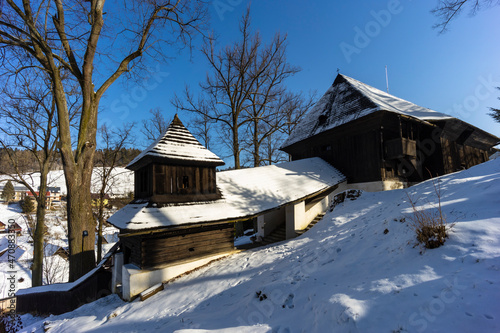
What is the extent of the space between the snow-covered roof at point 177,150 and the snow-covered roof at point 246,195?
6.26ft

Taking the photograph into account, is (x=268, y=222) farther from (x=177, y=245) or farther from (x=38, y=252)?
(x=38, y=252)

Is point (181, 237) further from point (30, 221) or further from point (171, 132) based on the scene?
point (30, 221)

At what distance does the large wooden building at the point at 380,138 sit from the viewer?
14305 millimetres

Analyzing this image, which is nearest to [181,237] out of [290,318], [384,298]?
[290,318]

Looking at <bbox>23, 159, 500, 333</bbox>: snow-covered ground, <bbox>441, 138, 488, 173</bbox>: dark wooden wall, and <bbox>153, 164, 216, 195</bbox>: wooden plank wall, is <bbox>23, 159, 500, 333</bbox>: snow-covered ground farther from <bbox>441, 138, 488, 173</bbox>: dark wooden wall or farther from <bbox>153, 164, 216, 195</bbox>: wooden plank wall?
<bbox>441, 138, 488, 173</bbox>: dark wooden wall

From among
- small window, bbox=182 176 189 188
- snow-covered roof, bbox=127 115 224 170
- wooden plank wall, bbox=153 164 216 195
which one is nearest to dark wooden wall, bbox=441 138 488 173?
snow-covered roof, bbox=127 115 224 170

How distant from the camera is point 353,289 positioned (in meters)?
3.80

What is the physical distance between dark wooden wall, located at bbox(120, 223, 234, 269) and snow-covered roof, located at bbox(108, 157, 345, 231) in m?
0.65

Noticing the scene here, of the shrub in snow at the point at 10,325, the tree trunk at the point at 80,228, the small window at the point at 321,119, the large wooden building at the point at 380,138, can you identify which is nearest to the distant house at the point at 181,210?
the tree trunk at the point at 80,228

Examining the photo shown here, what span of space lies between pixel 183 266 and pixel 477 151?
1104 inches

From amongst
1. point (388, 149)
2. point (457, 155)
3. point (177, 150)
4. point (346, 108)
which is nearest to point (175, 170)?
point (177, 150)

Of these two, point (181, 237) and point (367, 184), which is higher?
point (367, 184)

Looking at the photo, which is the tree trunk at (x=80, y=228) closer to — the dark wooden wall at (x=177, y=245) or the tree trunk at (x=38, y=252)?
the dark wooden wall at (x=177, y=245)

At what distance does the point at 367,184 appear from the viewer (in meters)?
14.8
